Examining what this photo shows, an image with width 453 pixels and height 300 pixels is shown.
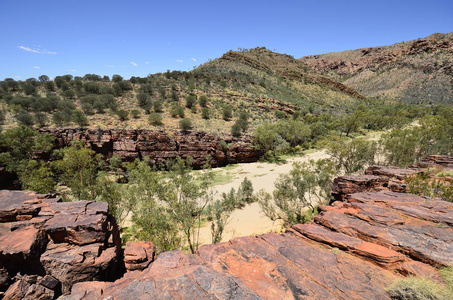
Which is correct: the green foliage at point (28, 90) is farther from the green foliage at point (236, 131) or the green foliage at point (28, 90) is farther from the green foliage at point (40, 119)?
the green foliage at point (236, 131)

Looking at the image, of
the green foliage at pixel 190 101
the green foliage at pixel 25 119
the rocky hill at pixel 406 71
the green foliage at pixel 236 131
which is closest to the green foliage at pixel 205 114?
the green foliage at pixel 190 101

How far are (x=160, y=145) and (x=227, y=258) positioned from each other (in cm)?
2363

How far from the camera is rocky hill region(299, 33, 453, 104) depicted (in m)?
73.4

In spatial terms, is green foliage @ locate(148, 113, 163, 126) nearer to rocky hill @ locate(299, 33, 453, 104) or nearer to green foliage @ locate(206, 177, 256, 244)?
green foliage @ locate(206, 177, 256, 244)

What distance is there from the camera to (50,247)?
5641mm

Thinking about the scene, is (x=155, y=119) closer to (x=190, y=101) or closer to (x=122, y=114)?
(x=122, y=114)

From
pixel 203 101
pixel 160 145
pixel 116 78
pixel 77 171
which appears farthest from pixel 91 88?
pixel 77 171

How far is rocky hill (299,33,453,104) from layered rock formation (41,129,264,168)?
294 feet

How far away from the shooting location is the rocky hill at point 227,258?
4273 millimetres

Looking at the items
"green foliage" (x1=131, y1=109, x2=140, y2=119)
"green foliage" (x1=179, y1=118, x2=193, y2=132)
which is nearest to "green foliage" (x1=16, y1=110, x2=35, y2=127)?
"green foliage" (x1=131, y1=109, x2=140, y2=119)

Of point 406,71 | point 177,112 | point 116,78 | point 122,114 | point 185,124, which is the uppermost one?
point 406,71

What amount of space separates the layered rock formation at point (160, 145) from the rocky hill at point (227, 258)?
1614 centimetres

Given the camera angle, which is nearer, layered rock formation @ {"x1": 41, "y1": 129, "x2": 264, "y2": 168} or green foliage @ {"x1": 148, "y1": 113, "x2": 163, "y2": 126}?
layered rock formation @ {"x1": 41, "y1": 129, "x2": 264, "y2": 168}

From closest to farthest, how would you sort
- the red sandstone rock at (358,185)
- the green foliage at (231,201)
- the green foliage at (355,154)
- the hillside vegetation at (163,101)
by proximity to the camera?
the red sandstone rock at (358,185), the green foliage at (231,201), the green foliage at (355,154), the hillside vegetation at (163,101)
